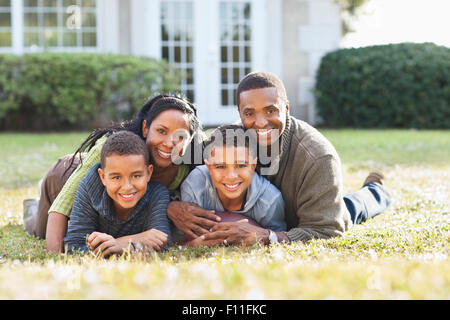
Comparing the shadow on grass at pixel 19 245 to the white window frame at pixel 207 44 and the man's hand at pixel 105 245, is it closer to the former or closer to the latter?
the man's hand at pixel 105 245

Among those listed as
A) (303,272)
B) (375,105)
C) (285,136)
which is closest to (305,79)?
(375,105)

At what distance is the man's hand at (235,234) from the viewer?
137 inches

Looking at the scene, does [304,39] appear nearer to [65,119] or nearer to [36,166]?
[65,119]

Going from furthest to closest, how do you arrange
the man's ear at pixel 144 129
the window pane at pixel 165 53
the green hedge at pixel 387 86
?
the window pane at pixel 165 53 < the green hedge at pixel 387 86 < the man's ear at pixel 144 129

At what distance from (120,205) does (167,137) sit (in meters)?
0.57

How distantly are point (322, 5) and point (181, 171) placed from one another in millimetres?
10067

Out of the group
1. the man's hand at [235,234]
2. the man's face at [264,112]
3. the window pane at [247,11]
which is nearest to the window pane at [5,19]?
the window pane at [247,11]

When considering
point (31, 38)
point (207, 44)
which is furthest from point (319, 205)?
point (31, 38)

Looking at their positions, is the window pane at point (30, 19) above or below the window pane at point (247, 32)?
above

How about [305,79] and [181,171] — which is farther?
[305,79]

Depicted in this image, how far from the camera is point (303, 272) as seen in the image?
7.89ft

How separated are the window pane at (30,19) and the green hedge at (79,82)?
143 cm

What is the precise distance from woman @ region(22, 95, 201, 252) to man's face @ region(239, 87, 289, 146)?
46 cm

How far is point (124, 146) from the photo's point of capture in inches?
138
